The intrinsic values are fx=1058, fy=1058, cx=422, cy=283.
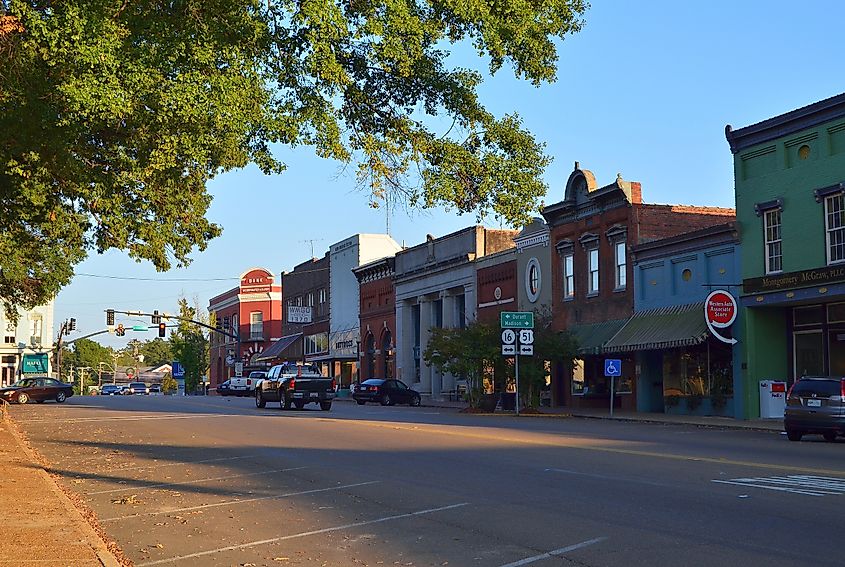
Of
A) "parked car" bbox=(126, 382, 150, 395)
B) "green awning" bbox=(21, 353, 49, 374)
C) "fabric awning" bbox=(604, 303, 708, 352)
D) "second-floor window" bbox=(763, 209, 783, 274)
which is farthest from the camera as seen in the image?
"parked car" bbox=(126, 382, 150, 395)

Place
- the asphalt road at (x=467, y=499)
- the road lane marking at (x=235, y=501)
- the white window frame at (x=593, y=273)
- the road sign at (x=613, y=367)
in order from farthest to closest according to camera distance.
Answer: the white window frame at (x=593, y=273)
the road sign at (x=613, y=367)
the road lane marking at (x=235, y=501)
the asphalt road at (x=467, y=499)

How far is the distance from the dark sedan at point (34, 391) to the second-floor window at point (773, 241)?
127ft

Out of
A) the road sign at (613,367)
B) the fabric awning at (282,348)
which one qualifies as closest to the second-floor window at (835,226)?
the road sign at (613,367)

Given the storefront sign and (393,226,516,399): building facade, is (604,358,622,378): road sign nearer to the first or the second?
the storefront sign

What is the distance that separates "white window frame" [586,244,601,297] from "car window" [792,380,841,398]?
2024 cm

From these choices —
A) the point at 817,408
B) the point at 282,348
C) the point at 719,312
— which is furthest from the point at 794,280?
the point at 282,348

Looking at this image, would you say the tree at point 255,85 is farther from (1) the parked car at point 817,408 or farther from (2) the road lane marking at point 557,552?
(1) the parked car at point 817,408

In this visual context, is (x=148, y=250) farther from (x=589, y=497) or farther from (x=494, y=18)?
(x=589, y=497)

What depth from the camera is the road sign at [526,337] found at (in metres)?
39.5

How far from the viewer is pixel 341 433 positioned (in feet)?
86.6

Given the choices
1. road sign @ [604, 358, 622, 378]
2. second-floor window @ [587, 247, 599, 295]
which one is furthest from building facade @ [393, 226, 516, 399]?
road sign @ [604, 358, 622, 378]

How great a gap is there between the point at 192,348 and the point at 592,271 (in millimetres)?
78324

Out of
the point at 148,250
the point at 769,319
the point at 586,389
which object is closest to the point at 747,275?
the point at 769,319

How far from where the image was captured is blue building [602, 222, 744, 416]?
119 ft
